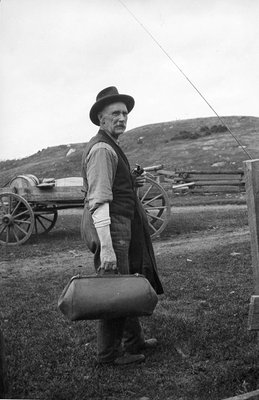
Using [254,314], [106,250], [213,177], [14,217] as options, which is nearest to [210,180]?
[213,177]

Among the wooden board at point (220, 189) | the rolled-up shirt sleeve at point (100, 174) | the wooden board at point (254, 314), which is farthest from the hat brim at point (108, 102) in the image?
the wooden board at point (220, 189)

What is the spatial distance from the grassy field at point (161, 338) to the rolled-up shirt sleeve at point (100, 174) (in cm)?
122

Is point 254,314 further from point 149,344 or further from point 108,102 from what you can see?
point 108,102

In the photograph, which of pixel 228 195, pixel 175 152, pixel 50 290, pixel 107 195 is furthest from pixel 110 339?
pixel 175 152

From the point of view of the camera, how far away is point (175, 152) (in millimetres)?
33562

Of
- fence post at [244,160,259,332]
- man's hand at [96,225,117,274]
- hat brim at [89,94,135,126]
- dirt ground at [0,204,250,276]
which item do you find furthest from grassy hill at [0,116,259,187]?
fence post at [244,160,259,332]

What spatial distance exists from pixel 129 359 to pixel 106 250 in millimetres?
892

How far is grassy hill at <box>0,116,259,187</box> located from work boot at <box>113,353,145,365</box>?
20697 millimetres

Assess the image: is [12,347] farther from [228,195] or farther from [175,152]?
[175,152]

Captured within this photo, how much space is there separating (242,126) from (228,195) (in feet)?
73.3

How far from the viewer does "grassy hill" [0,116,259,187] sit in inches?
1174

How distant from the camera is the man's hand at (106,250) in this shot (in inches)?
157

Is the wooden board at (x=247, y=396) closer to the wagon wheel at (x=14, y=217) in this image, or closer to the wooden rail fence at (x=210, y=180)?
the wagon wheel at (x=14, y=217)

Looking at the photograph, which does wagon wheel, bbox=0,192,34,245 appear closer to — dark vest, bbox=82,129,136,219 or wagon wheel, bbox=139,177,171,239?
wagon wheel, bbox=139,177,171,239
